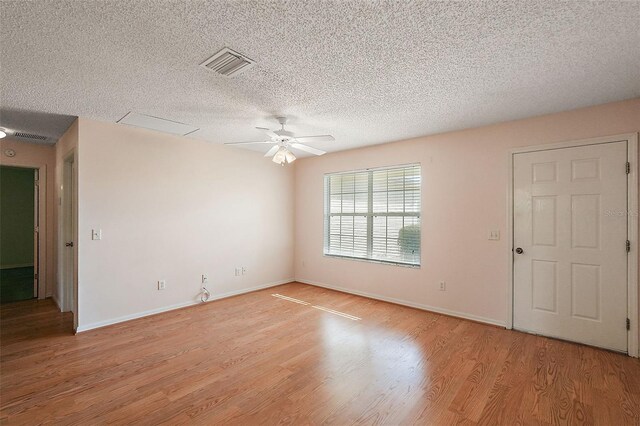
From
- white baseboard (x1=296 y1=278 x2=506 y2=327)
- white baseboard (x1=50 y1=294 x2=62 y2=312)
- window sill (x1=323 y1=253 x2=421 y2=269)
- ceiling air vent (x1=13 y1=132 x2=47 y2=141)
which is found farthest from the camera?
window sill (x1=323 y1=253 x2=421 y2=269)

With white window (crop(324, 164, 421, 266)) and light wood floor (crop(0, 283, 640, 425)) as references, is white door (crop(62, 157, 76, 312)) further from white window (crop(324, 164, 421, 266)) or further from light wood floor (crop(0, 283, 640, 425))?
white window (crop(324, 164, 421, 266))

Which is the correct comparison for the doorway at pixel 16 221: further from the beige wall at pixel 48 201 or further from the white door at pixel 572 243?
the white door at pixel 572 243

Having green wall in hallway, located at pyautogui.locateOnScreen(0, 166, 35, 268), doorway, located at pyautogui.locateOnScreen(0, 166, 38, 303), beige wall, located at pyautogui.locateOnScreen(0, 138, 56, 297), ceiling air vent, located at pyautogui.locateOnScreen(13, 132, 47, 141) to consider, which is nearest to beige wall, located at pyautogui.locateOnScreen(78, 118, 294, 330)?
ceiling air vent, located at pyautogui.locateOnScreen(13, 132, 47, 141)

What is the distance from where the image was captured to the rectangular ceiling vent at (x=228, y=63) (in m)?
2.02

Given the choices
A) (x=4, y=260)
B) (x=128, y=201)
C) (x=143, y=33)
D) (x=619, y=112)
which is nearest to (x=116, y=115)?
(x=128, y=201)

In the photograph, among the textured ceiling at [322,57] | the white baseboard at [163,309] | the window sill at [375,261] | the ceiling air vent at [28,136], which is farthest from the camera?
the window sill at [375,261]

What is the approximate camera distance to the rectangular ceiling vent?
2.02 meters

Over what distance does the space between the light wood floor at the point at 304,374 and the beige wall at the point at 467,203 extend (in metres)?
0.48

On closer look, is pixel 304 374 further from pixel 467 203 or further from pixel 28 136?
pixel 28 136

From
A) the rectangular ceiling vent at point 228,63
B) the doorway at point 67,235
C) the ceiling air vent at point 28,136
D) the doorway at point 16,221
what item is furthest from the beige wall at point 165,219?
the doorway at point 16,221

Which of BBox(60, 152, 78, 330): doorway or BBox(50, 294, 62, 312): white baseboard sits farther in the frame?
BBox(50, 294, 62, 312): white baseboard

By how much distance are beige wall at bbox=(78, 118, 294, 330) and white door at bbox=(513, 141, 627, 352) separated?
387 centimetres

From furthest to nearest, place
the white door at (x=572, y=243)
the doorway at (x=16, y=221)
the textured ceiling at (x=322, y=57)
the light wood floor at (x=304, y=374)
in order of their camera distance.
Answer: the doorway at (x=16, y=221)
the white door at (x=572, y=243)
the light wood floor at (x=304, y=374)
the textured ceiling at (x=322, y=57)

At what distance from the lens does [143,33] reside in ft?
5.87
